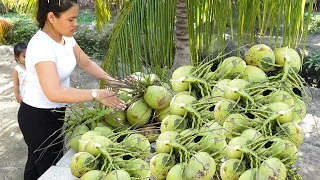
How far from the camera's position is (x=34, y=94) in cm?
227

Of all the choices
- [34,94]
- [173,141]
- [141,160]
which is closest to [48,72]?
[34,94]

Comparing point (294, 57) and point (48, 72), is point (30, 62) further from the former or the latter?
point (294, 57)

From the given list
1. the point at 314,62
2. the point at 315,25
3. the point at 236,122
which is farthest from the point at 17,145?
the point at 315,25

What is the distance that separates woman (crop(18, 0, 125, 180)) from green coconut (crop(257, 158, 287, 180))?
0.85 metres

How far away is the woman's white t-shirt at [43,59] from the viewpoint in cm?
204

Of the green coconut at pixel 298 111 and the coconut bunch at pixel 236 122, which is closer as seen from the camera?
the coconut bunch at pixel 236 122

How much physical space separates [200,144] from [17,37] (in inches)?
396

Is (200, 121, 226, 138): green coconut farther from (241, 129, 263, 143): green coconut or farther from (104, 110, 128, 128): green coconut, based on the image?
(104, 110, 128, 128): green coconut

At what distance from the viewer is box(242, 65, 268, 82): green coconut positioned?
58.1 inches

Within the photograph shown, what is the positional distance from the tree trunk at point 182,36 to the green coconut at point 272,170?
2050mm

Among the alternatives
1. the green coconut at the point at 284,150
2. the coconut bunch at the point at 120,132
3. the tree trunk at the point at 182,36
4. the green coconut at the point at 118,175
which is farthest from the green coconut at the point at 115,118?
the tree trunk at the point at 182,36

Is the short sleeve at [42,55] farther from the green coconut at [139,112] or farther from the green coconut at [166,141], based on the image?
the green coconut at [166,141]

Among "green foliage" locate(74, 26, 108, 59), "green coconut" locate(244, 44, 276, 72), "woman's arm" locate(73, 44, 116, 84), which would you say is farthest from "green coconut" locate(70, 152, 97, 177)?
"green foliage" locate(74, 26, 108, 59)

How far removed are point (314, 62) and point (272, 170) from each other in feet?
21.5
